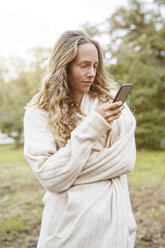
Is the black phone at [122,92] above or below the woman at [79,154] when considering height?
above

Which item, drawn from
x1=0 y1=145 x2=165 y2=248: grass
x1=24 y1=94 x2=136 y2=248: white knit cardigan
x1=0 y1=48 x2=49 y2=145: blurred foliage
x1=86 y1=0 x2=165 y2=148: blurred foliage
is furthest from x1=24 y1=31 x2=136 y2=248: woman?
x1=0 y1=48 x2=49 y2=145: blurred foliage

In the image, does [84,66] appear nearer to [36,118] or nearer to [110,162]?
[36,118]

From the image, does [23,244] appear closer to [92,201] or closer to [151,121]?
[92,201]

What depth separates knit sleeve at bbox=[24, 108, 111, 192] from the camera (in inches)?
61.8

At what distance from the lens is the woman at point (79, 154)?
1598mm

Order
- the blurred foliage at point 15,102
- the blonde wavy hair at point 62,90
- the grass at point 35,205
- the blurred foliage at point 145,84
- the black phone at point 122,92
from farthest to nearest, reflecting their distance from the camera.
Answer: the blurred foliage at point 15,102, the blurred foliage at point 145,84, the grass at point 35,205, the blonde wavy hair at point 62,90, the black phone at point 122,92

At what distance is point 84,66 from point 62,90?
0.21m

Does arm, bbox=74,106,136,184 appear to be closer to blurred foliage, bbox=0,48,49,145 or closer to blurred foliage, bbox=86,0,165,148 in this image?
blurred foliage, bbox=86,0,165,148

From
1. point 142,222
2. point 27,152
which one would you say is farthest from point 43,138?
point 142,222

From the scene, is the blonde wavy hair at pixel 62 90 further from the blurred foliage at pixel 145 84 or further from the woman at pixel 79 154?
the blurred foliage at pixel 145 84

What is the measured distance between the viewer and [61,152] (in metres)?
1.63

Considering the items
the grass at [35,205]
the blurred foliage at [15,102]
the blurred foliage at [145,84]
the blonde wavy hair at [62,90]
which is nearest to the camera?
the blonde wavy hair at [62,90]

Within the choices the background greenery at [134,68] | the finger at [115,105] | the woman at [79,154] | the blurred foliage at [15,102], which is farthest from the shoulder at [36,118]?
the blurred foliage at [15,102]

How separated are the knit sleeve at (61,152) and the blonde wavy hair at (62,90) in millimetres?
88
